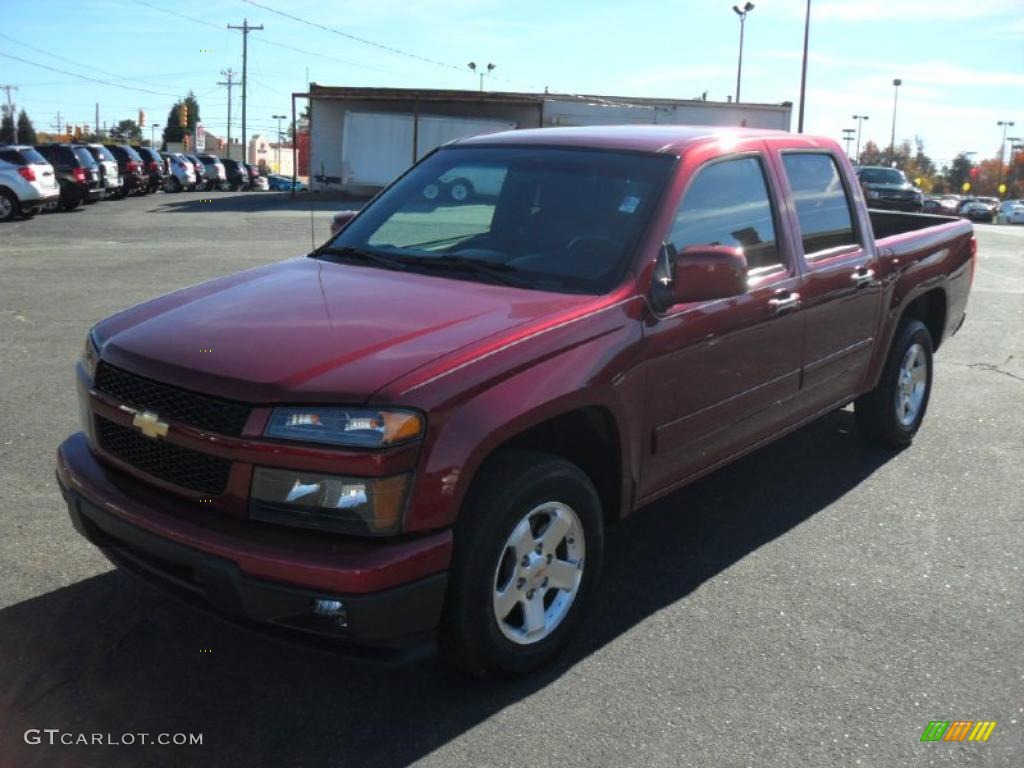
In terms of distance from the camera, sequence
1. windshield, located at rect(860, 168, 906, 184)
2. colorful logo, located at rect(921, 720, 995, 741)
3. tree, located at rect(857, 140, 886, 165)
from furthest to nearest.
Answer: tree, located at rect(857, 140, 886, 165)
windshield, located at rect(860, 168, 906, 184)
colorful logo, located at rect(921, 720, 995, 741)

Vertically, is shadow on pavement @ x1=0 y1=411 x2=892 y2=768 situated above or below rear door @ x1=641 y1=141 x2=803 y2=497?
below

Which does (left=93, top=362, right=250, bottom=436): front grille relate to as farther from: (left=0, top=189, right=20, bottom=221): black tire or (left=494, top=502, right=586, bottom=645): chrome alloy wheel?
(left=0, top=189, right=20, bottom=221): black tire

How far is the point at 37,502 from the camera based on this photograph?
15.8ft

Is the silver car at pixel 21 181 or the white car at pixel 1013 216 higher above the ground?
the white car at pixel 1013 216

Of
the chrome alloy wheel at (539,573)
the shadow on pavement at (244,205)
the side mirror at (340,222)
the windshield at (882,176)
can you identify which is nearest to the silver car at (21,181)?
the shadow on pavement at (244,205)

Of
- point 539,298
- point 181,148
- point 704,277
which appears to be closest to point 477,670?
point 539,298

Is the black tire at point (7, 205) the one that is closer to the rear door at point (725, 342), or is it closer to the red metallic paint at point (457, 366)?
the red metallic paint at point (457, 366)

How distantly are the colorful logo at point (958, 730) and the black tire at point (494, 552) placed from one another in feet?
3.94

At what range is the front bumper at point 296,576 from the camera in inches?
112

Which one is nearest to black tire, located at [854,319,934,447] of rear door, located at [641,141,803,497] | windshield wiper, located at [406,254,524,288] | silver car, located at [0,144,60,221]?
rear door, located at [641,141,803,497]

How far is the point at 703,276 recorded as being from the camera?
3740 mm

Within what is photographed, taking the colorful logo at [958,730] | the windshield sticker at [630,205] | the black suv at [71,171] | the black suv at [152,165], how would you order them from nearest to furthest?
1. the colorful logo at [958,730]
2. the windshield sticker at [630,205]
3. the black suv at [71,171]
4. the black suv at [152,165]

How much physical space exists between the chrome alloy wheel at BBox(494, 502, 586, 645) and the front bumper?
0.35 metres

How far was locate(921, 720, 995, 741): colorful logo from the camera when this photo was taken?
3.21 metres
